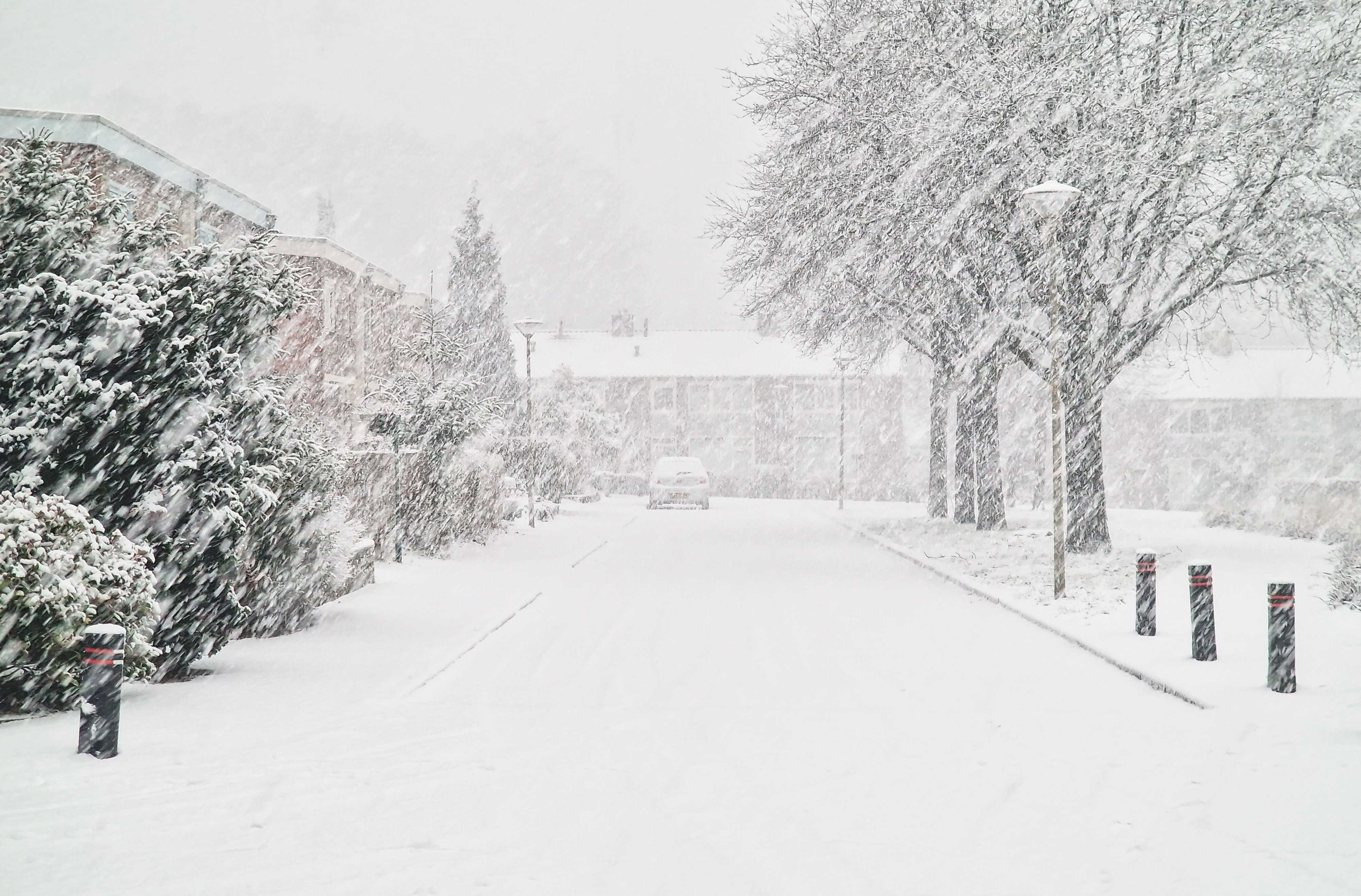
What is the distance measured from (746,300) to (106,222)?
18.6 meters

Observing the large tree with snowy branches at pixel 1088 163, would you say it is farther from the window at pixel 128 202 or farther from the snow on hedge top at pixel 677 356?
the snow on hedge top at pixel 677 356

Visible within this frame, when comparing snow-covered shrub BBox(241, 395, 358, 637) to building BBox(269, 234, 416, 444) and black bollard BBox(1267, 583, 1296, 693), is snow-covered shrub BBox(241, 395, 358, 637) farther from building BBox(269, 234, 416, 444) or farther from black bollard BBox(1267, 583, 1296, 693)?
building BBox(269, 234, 416, 444)

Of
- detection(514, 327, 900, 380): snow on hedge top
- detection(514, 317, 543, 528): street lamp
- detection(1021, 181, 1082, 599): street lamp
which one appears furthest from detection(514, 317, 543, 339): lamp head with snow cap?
detection(514, 327, 900, 380): snow on hedge top

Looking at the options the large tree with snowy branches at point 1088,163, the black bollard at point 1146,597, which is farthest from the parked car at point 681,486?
the black bollard at point 1146,597

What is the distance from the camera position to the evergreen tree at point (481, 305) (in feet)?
167

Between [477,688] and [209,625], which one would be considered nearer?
[477,688]

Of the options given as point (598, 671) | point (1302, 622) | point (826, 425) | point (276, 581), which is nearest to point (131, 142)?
point (276, 581)

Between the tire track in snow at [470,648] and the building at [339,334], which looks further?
the building at [339,334]

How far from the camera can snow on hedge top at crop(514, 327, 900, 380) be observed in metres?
69.3

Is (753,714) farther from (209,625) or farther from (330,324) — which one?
(330,324)

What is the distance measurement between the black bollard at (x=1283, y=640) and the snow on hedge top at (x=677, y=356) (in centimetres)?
5808

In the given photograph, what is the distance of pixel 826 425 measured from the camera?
→ 69.5m

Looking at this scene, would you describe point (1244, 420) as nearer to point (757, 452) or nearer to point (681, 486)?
point (757, 452)

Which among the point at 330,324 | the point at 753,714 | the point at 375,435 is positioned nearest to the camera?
the point at 753,714
